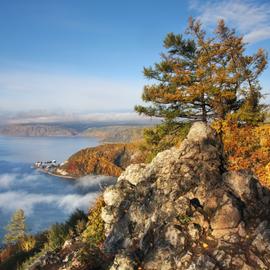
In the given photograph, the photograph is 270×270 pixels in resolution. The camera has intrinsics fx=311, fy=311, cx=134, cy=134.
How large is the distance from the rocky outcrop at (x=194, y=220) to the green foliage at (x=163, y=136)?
10.6 m

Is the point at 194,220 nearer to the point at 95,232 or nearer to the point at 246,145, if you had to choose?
the point at 95,232

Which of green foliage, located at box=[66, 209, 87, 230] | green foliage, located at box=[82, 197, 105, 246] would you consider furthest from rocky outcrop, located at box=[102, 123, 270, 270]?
green foliage, located at box=[66, 209, 87, 230]

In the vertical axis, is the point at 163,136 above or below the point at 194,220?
above

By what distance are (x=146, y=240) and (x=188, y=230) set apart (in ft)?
5.09

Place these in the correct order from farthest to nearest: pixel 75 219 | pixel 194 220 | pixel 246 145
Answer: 1. pixel 75 219
2. pixel 246 145
3. pixel 194 220

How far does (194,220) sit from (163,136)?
15.7 meters

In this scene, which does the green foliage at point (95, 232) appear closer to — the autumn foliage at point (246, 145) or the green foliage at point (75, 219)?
the green foliage at point (75, 219)

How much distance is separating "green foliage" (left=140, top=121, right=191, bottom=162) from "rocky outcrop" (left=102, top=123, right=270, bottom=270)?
34.9 feet

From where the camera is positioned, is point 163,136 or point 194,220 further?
point 163,136

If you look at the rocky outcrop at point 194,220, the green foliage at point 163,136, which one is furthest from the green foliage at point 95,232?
the green foliage at point 163,136

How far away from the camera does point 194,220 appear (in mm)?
10086

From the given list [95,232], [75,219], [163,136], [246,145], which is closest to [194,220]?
[95,232]

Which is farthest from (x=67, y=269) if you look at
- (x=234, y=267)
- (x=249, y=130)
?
(x=249, y=130)

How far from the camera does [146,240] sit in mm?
10445
